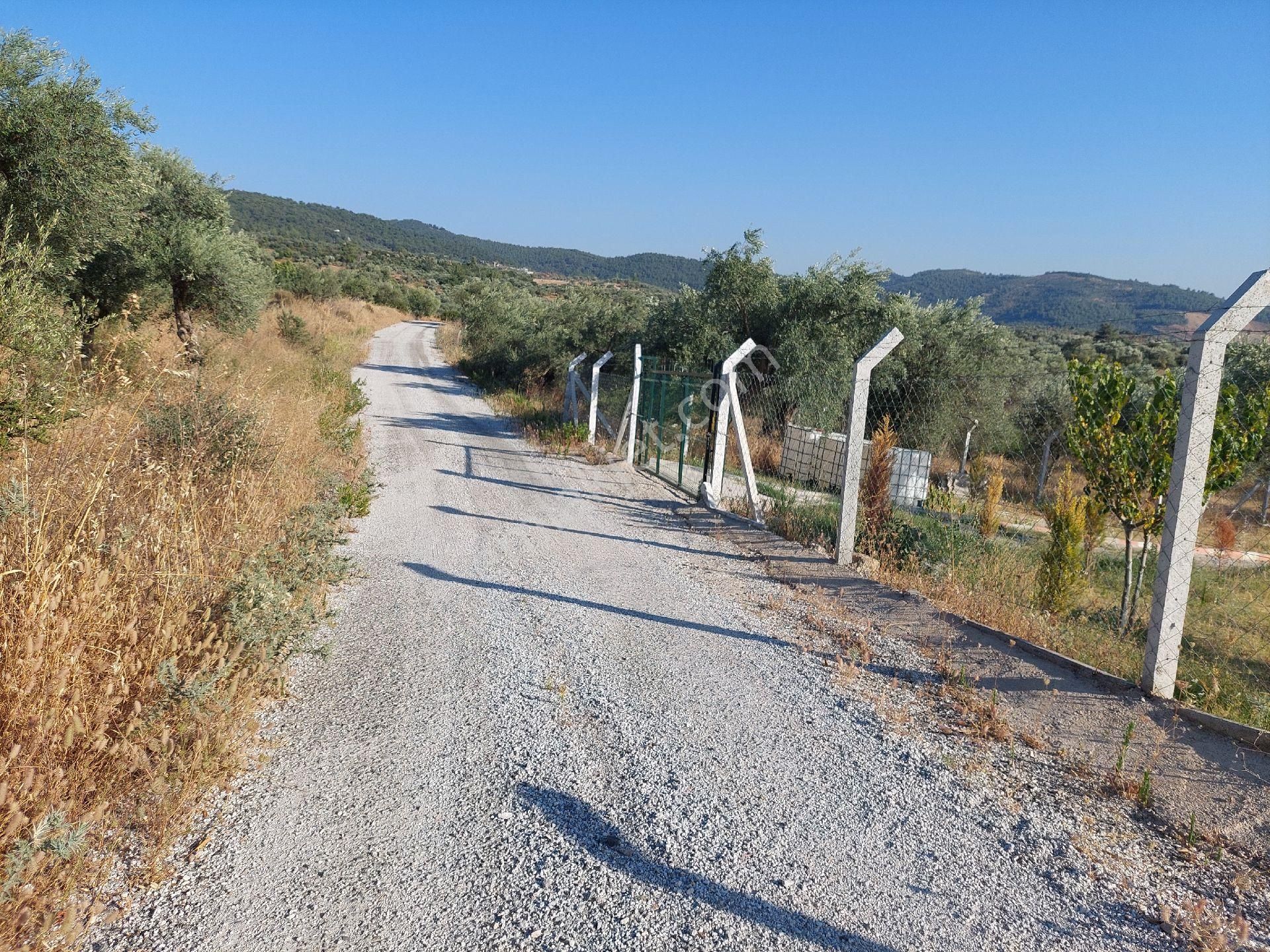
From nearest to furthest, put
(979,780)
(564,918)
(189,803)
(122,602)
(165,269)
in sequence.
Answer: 1. (564,918)
2. (189,803)
3. (122,602)
4. (979,780)
5. (165,269)

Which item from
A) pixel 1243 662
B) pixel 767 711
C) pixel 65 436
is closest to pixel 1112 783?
pixel 767 711

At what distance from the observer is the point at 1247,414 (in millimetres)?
7527

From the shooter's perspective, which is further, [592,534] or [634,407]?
[634,407]

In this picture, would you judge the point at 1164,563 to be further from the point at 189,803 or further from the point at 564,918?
the point at 189,803

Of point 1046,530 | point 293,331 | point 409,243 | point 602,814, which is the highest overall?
point 409,243

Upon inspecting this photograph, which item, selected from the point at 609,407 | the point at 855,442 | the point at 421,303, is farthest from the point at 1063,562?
the point at 421,303

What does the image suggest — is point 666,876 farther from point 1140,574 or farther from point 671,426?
point 671,426

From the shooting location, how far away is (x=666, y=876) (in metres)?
3.01

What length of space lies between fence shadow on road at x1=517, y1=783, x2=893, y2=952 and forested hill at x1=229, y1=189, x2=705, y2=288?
79.4 m

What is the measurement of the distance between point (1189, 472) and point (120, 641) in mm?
5502

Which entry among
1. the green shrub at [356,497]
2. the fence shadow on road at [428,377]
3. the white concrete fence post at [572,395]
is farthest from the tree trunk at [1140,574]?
the fence shadow on road at [428,377]

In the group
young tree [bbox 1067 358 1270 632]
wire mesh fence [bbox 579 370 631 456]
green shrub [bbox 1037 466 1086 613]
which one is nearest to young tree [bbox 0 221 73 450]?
green shrub [bbox 1037 466 1086 613]

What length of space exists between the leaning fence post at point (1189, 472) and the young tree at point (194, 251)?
13.7 meters

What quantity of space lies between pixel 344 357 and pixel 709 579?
2309 centimetres
